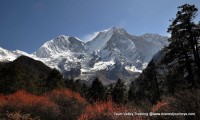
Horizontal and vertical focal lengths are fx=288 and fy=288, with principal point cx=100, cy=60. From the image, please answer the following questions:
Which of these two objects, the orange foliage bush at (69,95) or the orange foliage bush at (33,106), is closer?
the orange foliage bush at (33,106)

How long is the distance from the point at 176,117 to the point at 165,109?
1.15 m

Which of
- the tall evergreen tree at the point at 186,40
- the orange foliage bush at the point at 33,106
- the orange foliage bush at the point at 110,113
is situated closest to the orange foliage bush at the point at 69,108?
the orange foliage bush at the point at 33,106

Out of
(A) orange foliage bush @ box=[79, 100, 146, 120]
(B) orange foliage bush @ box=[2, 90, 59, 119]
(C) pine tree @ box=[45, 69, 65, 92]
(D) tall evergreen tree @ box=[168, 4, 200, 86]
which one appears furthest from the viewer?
(C) pine tree @ box=[45, 69, 65, 92]

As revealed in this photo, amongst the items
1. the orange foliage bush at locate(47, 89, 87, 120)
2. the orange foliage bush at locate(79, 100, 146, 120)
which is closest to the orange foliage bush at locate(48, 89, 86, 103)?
the orange foliage bush at locate(47, 89, 87, 120)

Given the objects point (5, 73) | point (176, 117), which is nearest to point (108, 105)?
point (176, 117)

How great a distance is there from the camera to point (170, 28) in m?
28.2

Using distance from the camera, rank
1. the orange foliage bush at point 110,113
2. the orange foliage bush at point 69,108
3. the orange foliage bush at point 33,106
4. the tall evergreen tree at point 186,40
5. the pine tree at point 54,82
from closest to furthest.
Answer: the orange foliage bush at point 110,113
the orange foliage bush at point 69,108
the orange foliage bush at point 33,106
the tall evergreen tree at point 186,40
the pine tree at point 54,82

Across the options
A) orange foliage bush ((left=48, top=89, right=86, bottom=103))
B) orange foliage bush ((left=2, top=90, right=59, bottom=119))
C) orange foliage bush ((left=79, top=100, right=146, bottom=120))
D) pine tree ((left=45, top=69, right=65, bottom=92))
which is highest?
pine tree ((left=45, top=69, right=65, bottom=92))

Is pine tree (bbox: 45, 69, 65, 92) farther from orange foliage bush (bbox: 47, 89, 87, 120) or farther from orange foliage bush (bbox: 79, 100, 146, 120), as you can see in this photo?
orange foliage bush (bbox: 79, 100, 146, 120)

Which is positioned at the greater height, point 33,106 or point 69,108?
point 33,106

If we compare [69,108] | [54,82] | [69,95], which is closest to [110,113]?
[69,108]

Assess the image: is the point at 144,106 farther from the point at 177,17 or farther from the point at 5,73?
the point at 5,73

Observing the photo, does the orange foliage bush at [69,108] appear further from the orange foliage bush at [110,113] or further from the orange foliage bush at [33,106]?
the orange foliage bush at [110,113]

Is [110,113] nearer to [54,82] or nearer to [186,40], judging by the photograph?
[186,40]
